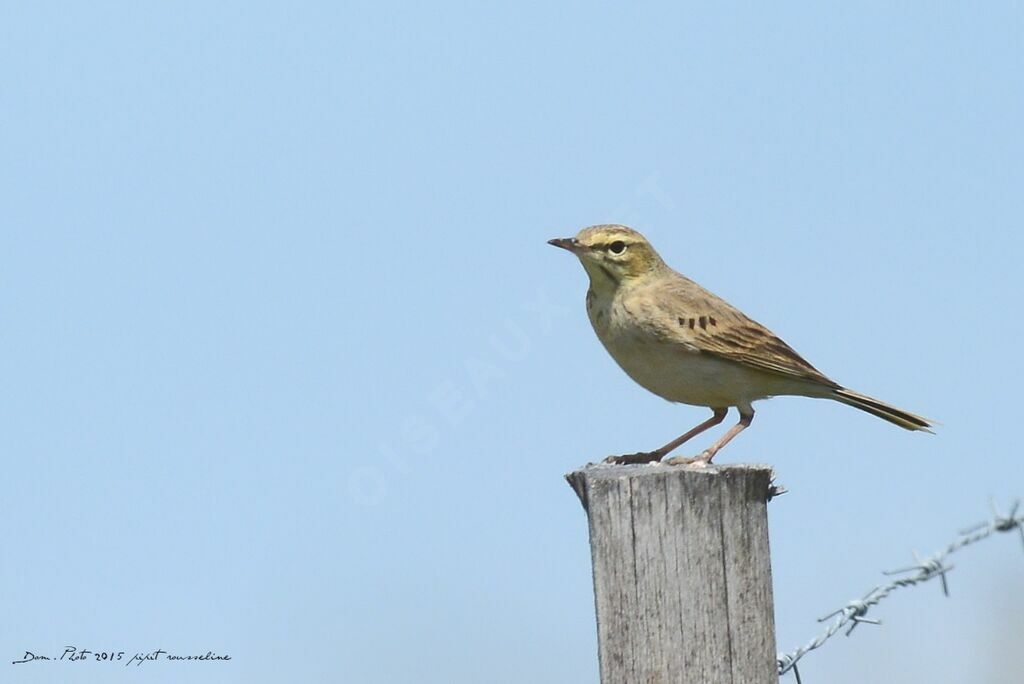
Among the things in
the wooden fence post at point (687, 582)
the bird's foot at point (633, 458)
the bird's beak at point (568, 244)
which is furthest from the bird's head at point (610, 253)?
the wooden fence post at point (687, 582)

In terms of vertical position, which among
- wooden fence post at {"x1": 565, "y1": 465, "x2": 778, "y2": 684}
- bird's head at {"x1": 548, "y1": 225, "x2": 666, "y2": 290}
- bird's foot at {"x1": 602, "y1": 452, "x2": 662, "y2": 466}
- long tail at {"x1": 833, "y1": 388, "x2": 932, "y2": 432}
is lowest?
wooden fence post at {"x1": 565, "y1": 465, "x2": 778, "y2": 684}

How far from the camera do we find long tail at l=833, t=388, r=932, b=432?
839cm

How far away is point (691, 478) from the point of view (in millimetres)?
4465

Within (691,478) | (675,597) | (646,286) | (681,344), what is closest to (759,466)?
(691,478)

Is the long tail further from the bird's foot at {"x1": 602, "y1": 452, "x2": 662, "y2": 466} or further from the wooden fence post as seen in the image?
the wooden fence post

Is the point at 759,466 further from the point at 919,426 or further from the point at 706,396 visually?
the point at 919,426

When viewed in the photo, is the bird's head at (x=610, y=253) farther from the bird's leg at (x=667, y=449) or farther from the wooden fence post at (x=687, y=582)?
the wooden fence post at (x=687, y=582)

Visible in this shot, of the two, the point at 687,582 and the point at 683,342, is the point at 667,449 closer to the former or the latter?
the point at 683,342

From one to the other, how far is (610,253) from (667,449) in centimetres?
129

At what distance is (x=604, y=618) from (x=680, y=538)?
37 centimetres

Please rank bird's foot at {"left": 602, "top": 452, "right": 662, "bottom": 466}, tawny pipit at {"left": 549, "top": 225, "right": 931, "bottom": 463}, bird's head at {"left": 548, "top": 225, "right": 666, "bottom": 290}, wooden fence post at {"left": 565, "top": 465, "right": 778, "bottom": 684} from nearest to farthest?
wooden fence post at {"left": 565, "top": 465, "right": 778, "bottom": 684}
bird's foot at {"left": 602, "top": 452, "right": 662, "bottom": 466}
tawny pipit at {"left": 549, "top": 225, "right": 931, "bottom": 463}
bird's head at {"left": 548, "top": 225, "right": 666, "bottom": 290}

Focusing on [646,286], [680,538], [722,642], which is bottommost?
[722,642]

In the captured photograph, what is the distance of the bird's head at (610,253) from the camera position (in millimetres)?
8242

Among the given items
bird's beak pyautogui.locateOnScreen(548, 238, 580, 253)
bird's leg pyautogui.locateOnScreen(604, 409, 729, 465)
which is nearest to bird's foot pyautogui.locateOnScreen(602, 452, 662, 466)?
bird's leg pyautogui.locateOnScreen(604, 409, 729, 465)
